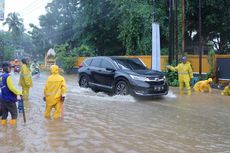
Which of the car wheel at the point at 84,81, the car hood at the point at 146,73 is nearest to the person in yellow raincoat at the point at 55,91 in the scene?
the car hood at the point at 146,73

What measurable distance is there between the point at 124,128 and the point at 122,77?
4939 millimetres

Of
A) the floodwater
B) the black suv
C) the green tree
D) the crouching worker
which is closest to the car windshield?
the black suv

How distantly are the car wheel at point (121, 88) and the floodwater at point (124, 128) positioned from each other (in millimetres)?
220

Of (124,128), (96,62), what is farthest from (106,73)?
(124,128)

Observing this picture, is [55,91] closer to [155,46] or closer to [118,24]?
[155,46]

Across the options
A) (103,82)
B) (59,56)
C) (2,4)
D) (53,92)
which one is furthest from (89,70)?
(59,56)

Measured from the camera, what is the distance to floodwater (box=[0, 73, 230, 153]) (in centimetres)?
712

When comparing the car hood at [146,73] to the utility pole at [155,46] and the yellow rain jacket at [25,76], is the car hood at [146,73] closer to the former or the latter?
the yellow rain jacket at [25,76]

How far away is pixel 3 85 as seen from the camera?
880cm

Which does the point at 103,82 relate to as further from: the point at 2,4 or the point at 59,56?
the point at 59,56

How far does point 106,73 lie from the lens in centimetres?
1448

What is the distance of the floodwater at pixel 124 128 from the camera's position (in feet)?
23.4

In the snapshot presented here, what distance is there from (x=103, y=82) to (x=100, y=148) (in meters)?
7.82

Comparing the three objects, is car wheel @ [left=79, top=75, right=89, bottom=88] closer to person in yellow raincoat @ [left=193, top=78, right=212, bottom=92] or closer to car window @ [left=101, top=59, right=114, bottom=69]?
car window @ [left=101, top=59, right=114, bottom=69]
